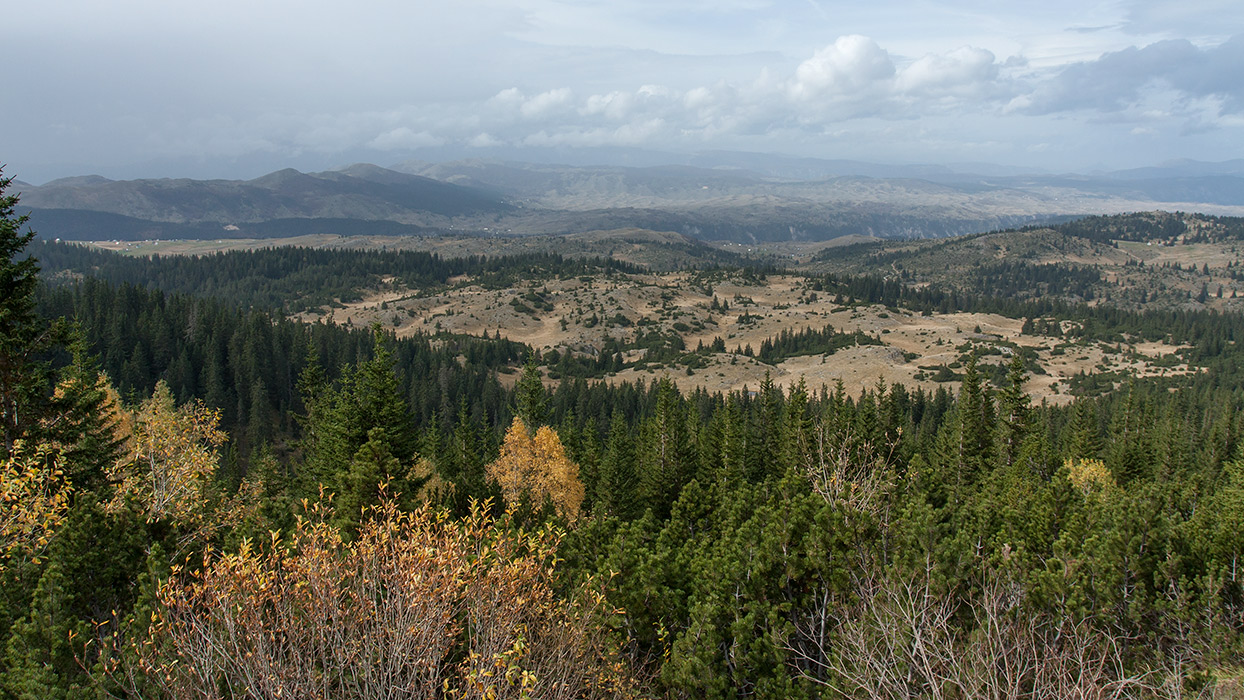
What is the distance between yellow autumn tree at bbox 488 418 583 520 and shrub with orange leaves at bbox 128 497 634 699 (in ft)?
139

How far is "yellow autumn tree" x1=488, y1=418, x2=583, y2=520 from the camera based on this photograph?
58.6 m

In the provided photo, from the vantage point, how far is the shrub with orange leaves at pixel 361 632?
12500 mm

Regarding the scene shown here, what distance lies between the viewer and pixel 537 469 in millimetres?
60188

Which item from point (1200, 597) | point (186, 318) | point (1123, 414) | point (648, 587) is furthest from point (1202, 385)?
point (186, 318)

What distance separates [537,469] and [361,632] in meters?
46.6

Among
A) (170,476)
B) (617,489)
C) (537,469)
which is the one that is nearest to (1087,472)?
(617,489)

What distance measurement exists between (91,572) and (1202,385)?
18860 centimetres

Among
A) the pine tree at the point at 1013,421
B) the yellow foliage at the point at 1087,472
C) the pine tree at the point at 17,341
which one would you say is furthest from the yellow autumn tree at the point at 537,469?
the yellow foliage at the point at 1087,472

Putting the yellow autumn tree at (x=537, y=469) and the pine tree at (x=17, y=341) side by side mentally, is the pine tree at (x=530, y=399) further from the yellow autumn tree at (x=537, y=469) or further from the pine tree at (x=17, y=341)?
the pine tree at (x=17, y=341)

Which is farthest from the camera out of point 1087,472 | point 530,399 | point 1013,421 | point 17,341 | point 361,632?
point 530,399

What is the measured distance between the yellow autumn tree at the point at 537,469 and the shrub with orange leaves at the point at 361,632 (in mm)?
42500

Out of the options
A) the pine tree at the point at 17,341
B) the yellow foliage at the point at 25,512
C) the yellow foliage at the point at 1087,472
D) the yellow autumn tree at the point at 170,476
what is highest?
the pine tree at the point at 17,341

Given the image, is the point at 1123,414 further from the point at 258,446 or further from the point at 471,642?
the point at 258,446

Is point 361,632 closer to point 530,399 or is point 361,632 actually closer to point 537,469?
point 537,469
